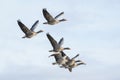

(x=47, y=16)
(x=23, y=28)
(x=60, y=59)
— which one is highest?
(x=47, y=16)

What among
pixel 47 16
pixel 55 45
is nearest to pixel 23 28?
pixel 47 16

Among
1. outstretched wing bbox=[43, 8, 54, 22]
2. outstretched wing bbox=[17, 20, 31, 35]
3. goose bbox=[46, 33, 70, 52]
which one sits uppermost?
outstretched wing bbox=[43, 8, 54, 22]

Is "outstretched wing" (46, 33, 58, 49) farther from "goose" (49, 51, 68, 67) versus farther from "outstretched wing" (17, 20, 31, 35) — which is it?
"outstretched wing" (17, 20, 31, 35)

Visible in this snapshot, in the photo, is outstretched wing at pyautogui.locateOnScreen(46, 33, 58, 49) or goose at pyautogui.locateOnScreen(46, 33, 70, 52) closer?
outstretched wing at pyautogui.locateOnScreen(46, 33, 58, 49)

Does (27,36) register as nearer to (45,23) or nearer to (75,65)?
(45,23)

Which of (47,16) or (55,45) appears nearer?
(47,16)

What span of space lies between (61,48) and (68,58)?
1157cm

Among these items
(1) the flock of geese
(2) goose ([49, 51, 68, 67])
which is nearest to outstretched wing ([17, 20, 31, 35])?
(1) the flock of geese

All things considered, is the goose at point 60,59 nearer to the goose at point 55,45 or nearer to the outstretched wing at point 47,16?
the goose at point 55,45

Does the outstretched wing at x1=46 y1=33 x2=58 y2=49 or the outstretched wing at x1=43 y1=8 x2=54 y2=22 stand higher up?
the outstretched wing at x1=43 y1=8 x2=54 y2=22

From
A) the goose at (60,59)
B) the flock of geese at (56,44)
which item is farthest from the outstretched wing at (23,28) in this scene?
the goose at (60,59)

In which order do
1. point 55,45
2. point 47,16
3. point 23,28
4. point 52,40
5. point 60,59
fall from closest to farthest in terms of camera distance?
1. point 52,40
2. point 47,16
3. point 23,28
4. point 55,45
5. point 60,59

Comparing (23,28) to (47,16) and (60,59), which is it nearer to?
(47,16)

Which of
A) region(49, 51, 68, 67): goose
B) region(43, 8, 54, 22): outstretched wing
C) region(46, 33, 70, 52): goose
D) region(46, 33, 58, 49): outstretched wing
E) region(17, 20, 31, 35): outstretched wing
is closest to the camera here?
region(46, 33, 58, 49): outstretched wing
